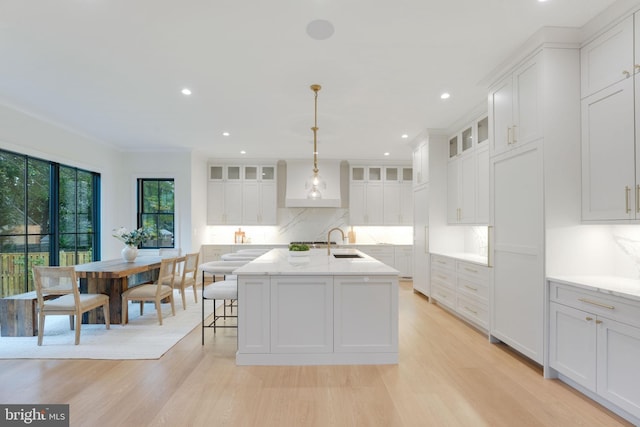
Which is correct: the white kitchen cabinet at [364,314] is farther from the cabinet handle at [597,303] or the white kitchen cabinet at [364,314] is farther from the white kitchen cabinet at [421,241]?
the white kitchen cabinet at [421,241]

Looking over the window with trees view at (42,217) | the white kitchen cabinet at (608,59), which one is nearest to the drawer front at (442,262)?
the white kitchen cabinet at (608,59)

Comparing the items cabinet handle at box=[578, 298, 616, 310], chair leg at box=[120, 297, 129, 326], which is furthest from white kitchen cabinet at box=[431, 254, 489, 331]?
chair leg at box=[120, 297, 129, 326]

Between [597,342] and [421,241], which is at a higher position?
[421,241]

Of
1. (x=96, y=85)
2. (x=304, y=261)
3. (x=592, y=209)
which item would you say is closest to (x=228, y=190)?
(x=96, y=85)

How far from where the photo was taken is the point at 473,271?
12.8 ft

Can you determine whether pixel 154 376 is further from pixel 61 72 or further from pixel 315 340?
pixel 61 72

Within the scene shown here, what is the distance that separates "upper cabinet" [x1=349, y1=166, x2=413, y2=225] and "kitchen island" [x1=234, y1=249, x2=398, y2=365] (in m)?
4.56

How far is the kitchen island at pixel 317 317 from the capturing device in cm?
286

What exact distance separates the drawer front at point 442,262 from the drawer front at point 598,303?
1.88 m

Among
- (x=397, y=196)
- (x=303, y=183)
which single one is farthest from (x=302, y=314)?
(x=397, y=196)

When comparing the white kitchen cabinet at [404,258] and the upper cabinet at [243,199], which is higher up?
the upper cabinet at [243,199]

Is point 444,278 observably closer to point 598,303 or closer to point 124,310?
point 598,303

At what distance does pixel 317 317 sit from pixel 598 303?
2.04 meters

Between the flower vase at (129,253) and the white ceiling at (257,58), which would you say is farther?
the flower vase at (129,253)
